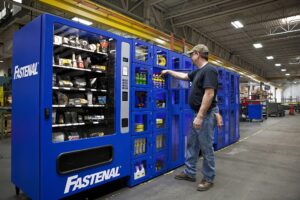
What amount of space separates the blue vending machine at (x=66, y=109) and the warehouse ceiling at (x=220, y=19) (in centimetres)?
286

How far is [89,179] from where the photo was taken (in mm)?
2551

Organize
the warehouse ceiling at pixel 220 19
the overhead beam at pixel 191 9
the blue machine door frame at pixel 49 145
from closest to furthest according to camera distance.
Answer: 1. the blue machine door frame at pixel 49 145
2. the overhead beam at pixel 191 9
3. the warehouse ceiling at pixel 220 19

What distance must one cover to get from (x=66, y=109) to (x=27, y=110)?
1.64 ft

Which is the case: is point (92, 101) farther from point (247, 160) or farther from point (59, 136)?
point (247, 160)

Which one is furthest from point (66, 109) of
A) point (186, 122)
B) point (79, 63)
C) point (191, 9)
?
point (191, 9)

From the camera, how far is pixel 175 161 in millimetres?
3879

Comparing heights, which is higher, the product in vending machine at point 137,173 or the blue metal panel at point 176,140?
the blue metal panel at point 176,140

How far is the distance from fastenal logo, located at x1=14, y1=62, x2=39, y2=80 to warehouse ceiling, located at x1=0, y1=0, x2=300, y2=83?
286cm

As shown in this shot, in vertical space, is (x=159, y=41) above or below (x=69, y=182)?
A: above

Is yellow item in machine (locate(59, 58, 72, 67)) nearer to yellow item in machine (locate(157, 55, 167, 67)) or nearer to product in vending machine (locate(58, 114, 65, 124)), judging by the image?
product in vending machine (locate(58, 114, 65, 124))

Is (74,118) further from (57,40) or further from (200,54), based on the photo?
(200,54)

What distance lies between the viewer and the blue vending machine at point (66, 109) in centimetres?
222

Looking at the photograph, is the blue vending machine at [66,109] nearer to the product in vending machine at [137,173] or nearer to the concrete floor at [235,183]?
the product in vending machine at [137,173]

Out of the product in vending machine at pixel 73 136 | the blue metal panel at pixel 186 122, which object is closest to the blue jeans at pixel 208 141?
the blue metal panel at pixel 186 122
